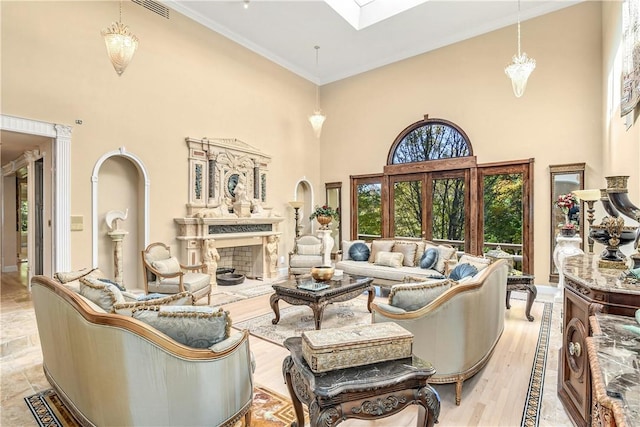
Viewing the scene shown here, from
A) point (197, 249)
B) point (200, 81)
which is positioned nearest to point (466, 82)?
point (200, 81)

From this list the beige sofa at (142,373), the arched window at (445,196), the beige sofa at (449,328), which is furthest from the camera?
the arched window at (445,196)

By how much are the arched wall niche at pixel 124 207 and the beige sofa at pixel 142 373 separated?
3.56 meters

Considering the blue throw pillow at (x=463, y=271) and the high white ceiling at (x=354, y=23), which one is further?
the high white ceiling at (x=354, y=23)

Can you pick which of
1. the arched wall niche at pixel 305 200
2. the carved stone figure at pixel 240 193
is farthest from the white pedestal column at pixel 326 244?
the carved stone figure at pixel 240 193

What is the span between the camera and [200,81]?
6.48 m

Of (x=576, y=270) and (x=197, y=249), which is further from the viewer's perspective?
(x=197, y=249)

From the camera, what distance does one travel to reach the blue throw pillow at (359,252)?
6219 mm

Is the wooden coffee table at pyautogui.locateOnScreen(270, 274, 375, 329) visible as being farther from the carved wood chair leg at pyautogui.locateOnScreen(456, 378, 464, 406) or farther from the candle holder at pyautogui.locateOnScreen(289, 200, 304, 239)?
the candle holder at pyautogui.locateOnScreen(289, 200, 304, 239)

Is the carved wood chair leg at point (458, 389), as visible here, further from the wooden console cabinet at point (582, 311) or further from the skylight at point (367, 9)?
the skylight at point (367, 9)

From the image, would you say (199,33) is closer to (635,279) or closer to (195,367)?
(195,367)

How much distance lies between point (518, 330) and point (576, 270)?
6.82 ft

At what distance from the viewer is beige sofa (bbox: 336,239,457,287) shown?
5188 mm

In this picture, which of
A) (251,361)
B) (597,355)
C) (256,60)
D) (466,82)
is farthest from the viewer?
(256,60)

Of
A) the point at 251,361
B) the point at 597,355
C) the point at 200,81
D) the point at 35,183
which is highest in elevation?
the point at 200,81
